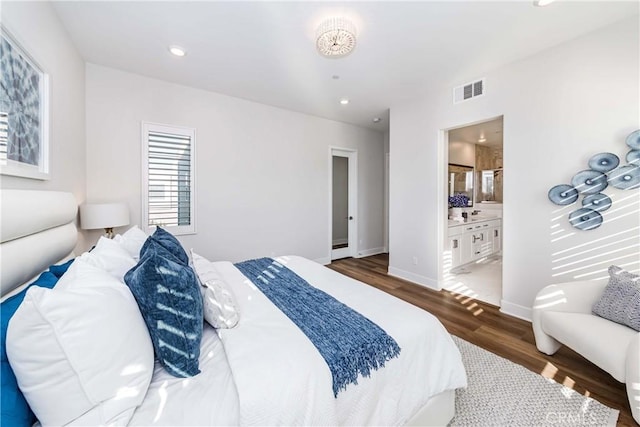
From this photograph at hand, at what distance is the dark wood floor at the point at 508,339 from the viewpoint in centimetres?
174

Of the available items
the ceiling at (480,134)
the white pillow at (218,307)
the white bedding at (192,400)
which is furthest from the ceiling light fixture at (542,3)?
the white bedding at (192,400)

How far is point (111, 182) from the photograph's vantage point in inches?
114

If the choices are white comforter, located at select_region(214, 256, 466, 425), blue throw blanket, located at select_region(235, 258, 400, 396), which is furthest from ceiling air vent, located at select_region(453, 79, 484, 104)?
blue throw blanket, located at select_region(235, 258, 400, 396)

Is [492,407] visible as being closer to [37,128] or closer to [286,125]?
[37,128]

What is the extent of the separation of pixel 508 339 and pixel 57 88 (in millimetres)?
4388

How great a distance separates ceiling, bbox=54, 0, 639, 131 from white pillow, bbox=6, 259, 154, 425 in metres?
2.19

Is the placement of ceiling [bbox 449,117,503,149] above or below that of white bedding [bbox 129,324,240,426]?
above

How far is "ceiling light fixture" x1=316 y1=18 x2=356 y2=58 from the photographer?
198 centimetres

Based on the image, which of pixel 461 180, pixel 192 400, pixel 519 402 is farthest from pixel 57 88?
pixel 461 180

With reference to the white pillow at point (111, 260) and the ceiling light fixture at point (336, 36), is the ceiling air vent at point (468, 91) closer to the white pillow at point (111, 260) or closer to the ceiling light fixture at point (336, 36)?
the ceiling light fixture at point (336, 36)

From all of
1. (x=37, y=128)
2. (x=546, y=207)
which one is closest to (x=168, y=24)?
(x=37, y=128)

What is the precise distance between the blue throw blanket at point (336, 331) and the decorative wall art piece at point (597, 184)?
2.41 metres

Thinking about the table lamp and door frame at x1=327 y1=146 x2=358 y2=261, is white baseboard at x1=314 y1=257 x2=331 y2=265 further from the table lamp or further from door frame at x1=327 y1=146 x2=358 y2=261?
the table lamp

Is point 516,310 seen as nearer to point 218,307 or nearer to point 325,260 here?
point 325,260
